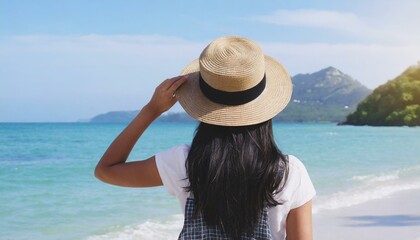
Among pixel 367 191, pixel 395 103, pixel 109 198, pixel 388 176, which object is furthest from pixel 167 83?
pixel 395 103

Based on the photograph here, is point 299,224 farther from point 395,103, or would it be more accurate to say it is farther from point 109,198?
point 395,103

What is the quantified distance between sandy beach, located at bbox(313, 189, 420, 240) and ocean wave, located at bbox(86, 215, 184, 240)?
1516 millimetres

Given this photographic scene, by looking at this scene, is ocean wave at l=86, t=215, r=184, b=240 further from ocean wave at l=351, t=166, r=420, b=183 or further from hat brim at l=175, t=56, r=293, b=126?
ocean wave at l=351, t=166, r=420, b=183

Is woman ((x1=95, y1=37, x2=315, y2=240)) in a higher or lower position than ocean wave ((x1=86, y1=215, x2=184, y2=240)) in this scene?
higher

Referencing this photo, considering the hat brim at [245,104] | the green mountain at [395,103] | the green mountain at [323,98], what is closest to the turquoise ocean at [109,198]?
the hat brim at [245,104]

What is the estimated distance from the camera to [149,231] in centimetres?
728

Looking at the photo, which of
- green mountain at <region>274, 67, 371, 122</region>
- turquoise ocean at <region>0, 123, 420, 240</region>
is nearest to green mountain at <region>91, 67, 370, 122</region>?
green mountain at <region>274, 67, 371, 122</region>

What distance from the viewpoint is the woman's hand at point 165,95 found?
1.57m

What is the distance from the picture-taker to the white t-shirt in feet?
5.06

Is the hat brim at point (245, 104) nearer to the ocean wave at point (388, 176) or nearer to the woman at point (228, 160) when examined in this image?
the woman at point (228, 160)

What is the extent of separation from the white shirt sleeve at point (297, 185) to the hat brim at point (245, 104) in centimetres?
13

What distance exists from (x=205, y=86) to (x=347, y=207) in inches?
283

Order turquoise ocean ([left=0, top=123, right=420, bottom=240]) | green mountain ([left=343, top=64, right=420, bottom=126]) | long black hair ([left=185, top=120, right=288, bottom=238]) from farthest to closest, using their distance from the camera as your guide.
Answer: green mountain ([left=343, top=64, right=420, bottom=126])
turquoise ocean ([left=0, top=123, right=420, bottom=240])
long black hair ([left=185, top=120, right=288, bottom=238])

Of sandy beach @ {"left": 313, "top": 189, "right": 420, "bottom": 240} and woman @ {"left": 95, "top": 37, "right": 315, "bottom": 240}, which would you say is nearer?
woman @ {"left": 95, "top": 37, "right": 315, "bottom": 240}
